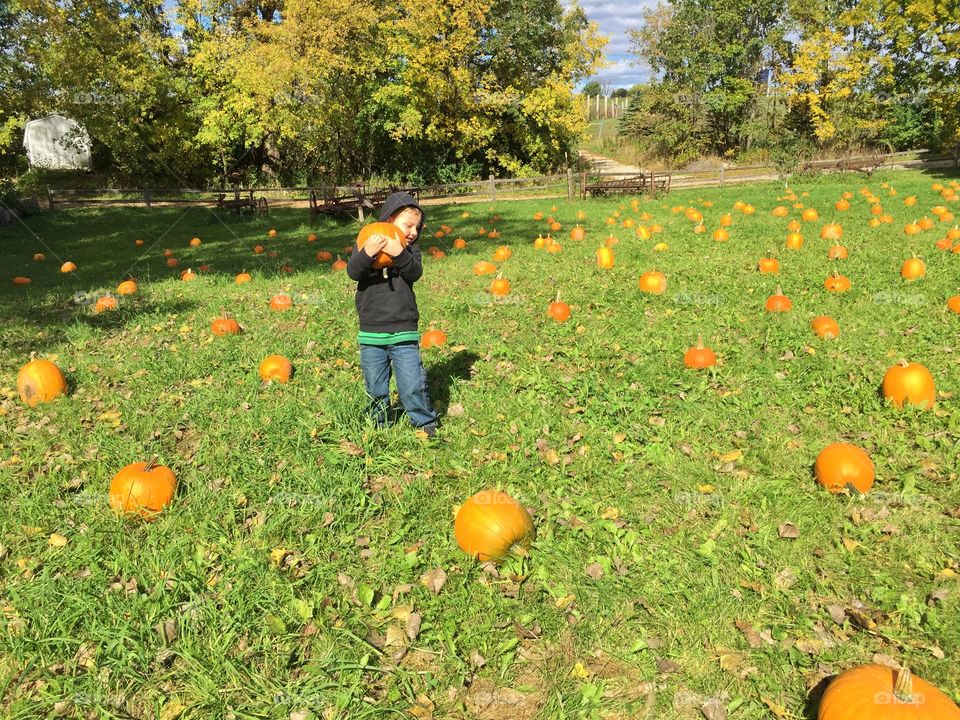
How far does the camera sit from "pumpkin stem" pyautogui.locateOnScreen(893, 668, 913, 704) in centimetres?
234

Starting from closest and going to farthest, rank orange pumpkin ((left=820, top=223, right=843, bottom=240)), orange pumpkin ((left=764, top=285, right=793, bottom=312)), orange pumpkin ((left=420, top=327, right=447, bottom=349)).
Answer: orange pumpkin ((left=420, top=327, right=447, bottom=349)) → orange pumpkin ((left=764, top=285, right=793, bottom=312)) → orange pumpkin ((left=820, top=223, right=843, bottom=240))

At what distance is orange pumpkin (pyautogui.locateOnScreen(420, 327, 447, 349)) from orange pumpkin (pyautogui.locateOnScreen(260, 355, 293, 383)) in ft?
5.31

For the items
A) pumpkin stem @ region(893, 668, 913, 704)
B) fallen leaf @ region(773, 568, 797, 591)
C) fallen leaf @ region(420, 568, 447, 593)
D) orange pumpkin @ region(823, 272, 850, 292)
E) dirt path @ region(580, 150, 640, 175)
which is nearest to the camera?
pumpkin stem @ region(893, 668, 913, 704)

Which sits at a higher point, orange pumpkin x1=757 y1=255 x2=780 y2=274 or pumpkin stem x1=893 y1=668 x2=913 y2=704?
orange pumpkin x1=757 y1=255 x2=780 y2=274

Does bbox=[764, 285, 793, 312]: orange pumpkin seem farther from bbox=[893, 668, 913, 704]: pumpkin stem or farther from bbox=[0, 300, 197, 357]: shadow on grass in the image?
bbox=[0, 300, 197, 357]: shadow on grass

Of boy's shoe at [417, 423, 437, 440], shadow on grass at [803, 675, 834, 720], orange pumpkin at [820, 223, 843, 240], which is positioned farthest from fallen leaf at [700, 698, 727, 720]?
orange pumpkin at [820, 223, 843, 240]

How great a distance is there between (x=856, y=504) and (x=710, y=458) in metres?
1.01

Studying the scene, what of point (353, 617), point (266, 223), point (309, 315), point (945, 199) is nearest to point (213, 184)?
point (266, 223)

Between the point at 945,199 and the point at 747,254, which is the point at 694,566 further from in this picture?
the point at 945,199

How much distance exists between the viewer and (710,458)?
4672mm

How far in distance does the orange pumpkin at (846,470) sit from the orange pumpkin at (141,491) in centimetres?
468

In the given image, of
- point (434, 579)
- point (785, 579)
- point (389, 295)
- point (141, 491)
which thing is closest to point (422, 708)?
point (434, 579)

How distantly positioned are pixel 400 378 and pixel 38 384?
12.8ft

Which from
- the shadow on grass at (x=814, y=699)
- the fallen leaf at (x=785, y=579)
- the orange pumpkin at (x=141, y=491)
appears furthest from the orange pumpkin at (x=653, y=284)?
the orange pumpkin at (x=141, y=491)
